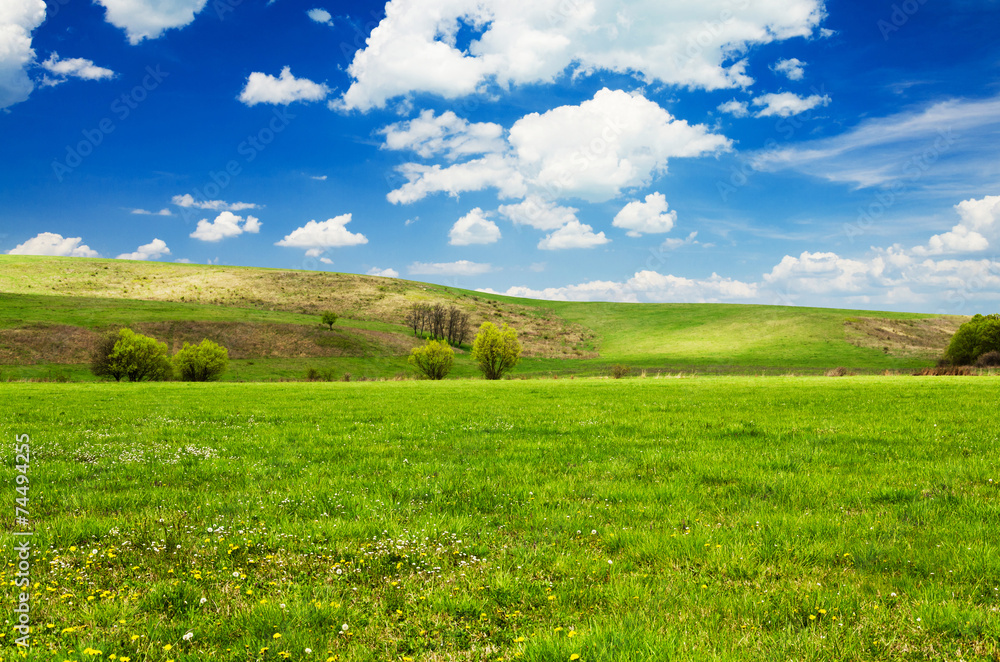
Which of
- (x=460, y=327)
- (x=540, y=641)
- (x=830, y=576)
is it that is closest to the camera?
(x=540, y=641)

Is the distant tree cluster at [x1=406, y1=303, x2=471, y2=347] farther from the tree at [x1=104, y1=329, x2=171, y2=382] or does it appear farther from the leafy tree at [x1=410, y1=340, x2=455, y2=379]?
the tree at [x1=104, y1=329, x2=171, y2=382]

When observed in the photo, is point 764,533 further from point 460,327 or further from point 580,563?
point 460,327

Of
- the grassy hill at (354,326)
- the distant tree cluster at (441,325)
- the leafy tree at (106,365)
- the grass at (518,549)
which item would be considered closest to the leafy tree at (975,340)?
the grassy hill at (354,326)

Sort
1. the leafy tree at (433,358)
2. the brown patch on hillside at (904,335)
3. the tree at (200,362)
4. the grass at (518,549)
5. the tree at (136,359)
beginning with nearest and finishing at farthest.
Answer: the grass at (518,549) < the tree at (136,359) < the tree at (200,362) < the leafy tree at (433,358) < the brown patch on hillside at (904,335)

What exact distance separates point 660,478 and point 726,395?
65.7 feet

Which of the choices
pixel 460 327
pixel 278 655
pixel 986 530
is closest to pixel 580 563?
pixel 278 655

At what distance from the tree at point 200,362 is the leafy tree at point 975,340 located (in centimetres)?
12747

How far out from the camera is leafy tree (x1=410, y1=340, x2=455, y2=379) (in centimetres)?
8275

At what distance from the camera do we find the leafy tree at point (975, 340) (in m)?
92.5

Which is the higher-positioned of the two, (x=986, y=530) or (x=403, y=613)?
(x=986, y=530)

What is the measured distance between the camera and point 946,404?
2150 centimetres

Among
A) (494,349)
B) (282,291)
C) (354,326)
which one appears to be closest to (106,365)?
(354,326)

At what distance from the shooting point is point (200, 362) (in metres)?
74.6

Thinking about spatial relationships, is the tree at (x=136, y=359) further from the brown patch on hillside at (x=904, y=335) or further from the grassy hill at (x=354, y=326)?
the brown patch on hillside at (x=904, y=335)
